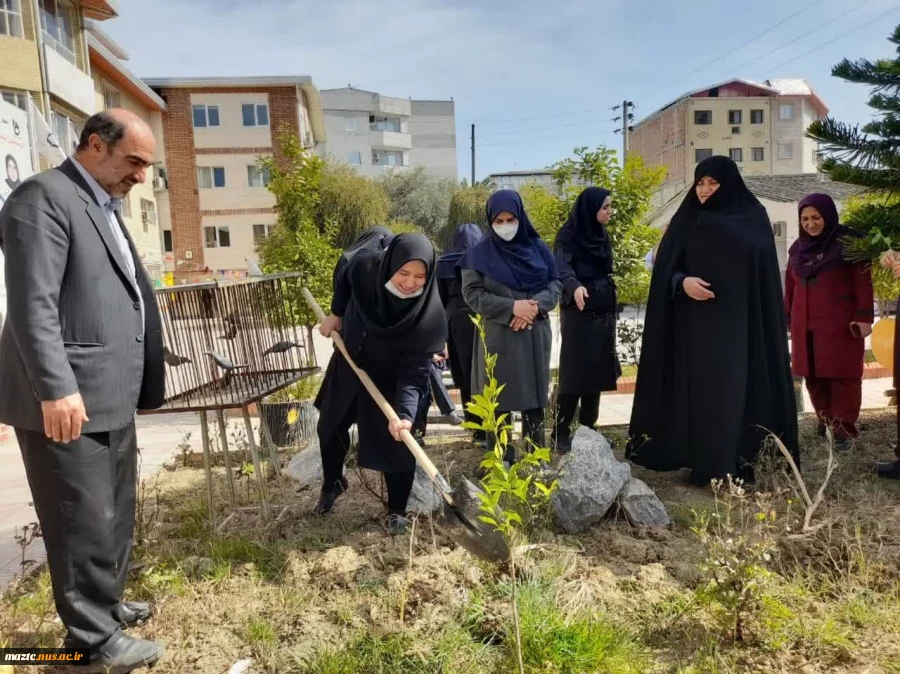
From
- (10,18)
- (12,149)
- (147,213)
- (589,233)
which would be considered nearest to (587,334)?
(589,233)

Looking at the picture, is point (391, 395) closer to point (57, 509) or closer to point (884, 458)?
point (57, 509)

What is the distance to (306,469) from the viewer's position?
4.32 metres

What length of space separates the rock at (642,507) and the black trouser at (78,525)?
2219 millimetres

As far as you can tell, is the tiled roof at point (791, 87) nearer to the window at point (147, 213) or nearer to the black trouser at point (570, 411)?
the window at point (147, 213)

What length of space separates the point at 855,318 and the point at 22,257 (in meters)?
4.79

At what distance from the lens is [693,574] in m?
2.75

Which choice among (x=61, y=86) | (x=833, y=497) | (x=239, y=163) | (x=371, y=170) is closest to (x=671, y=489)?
(x=833, y=497)

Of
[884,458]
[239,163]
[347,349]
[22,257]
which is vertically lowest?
[884,458]

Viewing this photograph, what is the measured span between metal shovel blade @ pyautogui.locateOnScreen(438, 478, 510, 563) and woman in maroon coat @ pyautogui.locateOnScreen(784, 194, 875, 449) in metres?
3.16

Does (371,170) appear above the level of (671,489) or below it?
above

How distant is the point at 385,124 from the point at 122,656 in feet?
169

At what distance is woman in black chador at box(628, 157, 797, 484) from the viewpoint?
3.78 meters

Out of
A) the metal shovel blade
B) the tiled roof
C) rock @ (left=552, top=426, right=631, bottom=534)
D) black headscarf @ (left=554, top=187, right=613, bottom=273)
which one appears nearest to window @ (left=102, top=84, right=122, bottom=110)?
black headscarf @ (left=554, top=187, right=613, bottom=273)

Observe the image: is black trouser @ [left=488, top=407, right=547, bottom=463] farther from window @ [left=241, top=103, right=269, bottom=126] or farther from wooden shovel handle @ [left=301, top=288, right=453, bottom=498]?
window @ [left=241, top=103, right=269, bottom=126]
